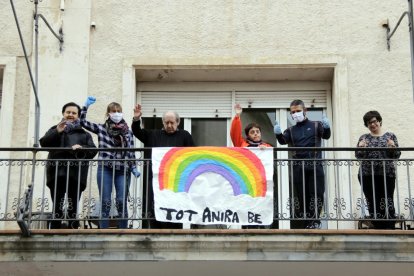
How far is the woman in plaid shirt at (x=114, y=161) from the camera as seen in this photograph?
387 inches

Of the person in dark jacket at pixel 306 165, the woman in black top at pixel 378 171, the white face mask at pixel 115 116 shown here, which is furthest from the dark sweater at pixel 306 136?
the white face mask at pixel 115 116

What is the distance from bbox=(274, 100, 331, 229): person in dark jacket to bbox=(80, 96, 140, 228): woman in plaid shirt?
1895 mm

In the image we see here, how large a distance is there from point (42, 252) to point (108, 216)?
918 mm

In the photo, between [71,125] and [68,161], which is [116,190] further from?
[71,125]

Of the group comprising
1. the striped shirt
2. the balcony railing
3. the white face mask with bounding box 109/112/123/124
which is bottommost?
the balcony railing

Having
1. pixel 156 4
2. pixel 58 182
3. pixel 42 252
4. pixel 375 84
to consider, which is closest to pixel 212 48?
pixel 156 4

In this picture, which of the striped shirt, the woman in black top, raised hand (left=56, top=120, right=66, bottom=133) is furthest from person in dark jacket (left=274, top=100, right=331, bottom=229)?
raised hand (left=56, top=120, right=66, bottom=133)

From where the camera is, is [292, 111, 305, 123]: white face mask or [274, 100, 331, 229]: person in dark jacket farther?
[292, 111, 305, 123]: white face mask

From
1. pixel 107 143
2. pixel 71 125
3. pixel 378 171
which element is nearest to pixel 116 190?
pixel 107 143

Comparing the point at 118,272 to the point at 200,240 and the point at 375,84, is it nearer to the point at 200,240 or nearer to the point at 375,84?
the point at 200,240

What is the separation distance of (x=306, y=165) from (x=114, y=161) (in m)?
2.39

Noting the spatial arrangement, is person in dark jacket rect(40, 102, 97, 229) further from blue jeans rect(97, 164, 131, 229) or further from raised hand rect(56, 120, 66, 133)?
blue jeans rect(97, 164, 131, 229)

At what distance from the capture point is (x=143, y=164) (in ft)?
32.9

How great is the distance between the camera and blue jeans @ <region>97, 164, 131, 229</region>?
9755 millimetres
